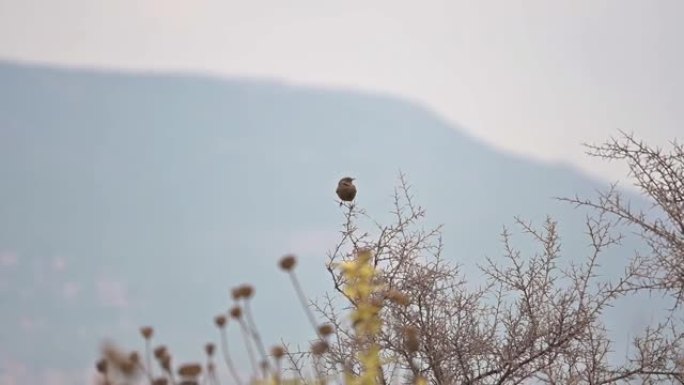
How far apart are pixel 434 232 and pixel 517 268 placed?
0.45 m

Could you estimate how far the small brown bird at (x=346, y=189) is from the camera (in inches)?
126

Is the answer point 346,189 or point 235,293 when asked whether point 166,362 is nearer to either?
point 235,293

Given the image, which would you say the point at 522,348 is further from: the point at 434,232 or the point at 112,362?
the point at 112,362

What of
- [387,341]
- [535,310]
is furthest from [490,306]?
[387,341]

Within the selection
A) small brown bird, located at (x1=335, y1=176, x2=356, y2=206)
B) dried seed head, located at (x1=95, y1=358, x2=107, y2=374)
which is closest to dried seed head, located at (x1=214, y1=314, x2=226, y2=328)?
dried seed head, located at (x1=95, y1=358, x2=107, y2=374)

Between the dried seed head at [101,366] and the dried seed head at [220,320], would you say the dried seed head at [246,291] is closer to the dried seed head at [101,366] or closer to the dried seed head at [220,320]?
the dried seed head at [220,320]

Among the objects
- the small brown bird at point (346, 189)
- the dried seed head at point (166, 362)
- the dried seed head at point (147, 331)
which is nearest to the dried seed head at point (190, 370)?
the dried seed head at point (166, 362)

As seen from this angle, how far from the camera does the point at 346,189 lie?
3.20 meters

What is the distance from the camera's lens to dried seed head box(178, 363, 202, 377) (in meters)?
1.24

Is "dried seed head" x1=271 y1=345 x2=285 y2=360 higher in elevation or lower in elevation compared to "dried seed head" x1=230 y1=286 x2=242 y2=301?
lower

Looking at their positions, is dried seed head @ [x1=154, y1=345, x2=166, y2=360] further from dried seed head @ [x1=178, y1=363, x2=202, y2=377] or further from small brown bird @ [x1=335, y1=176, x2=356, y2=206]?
small brown bird @ [x1=335, y1=176, x2=356, y2=206]

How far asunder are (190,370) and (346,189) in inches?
78.2

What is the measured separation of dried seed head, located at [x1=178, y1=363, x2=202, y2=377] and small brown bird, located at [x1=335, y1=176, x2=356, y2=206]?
197 centimetres

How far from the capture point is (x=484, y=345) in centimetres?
365
